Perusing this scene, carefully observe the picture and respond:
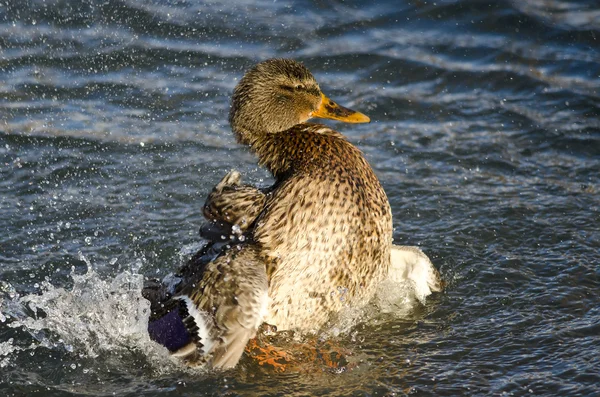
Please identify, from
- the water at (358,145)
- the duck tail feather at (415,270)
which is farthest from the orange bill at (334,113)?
the water at (358,145)

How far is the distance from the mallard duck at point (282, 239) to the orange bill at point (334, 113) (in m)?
0.12

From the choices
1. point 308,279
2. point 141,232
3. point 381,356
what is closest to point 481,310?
point 381,356

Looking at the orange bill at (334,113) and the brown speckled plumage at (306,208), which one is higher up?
the orange bill at (334,113)

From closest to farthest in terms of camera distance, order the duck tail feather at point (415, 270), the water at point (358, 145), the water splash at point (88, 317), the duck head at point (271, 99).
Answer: the water at point (358, 145) → the water splash at point (88, 317) → the duck head at point (271, 99) → the duck tail feather at point (415, 270)

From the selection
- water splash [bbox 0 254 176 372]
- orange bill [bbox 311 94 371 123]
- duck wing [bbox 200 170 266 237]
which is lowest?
water splash [bbox 0 254 176 372]

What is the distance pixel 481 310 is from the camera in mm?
5766

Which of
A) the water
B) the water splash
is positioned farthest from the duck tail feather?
the water splash

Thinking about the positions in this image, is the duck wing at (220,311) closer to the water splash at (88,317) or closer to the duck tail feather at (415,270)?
the water splash at (88,317)

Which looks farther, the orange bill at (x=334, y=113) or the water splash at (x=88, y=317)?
the orange bill at (x=334, y=113)

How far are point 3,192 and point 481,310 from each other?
3.79 m

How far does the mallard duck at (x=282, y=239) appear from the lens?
4.84 meters

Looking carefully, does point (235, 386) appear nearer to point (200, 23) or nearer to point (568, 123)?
point (568, 123)

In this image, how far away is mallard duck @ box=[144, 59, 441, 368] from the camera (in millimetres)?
4840

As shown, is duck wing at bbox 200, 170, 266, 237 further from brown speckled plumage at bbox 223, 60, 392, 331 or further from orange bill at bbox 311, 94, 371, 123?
orange bill at bbox 311, 94, 371, 123
